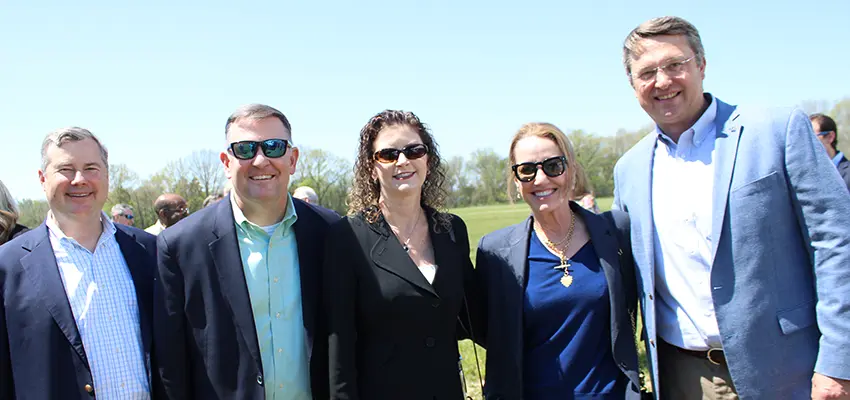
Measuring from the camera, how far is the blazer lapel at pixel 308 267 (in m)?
3.13

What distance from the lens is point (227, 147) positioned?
3289 millimetres

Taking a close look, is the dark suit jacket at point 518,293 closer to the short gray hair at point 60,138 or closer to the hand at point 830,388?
the hand at point 830,388

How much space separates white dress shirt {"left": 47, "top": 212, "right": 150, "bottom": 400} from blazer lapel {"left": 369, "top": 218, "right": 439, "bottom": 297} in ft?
5.00

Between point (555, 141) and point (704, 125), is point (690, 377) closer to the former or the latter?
point (704, 125)

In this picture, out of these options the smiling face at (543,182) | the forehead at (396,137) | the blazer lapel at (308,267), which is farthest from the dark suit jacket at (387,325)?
the smiling face at (543,182)

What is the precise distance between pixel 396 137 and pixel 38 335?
Answer: 90.3 inches

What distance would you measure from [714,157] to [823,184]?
0.51 metres

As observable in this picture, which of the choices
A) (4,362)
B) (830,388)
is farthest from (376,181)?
(830,388)

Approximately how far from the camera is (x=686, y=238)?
10.0 feet

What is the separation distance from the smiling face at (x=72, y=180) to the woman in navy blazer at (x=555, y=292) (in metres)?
2.44

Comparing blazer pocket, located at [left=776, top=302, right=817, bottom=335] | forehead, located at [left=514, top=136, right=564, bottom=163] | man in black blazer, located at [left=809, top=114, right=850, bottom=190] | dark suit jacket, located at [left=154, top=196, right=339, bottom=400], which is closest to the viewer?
blazer pocket, located at [left=776, top=302, right=817, bottom=335]

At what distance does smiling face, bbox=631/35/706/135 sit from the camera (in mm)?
3123

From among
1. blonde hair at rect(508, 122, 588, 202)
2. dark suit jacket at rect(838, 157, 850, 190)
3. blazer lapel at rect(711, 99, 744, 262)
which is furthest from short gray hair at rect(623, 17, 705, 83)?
dark suit jacket at rect(838, 157, 850, 190)

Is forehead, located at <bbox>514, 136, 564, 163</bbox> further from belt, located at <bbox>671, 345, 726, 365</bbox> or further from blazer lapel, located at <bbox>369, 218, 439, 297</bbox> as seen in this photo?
belt, located at <bbox>671, 345, 726, 365</bbox>
